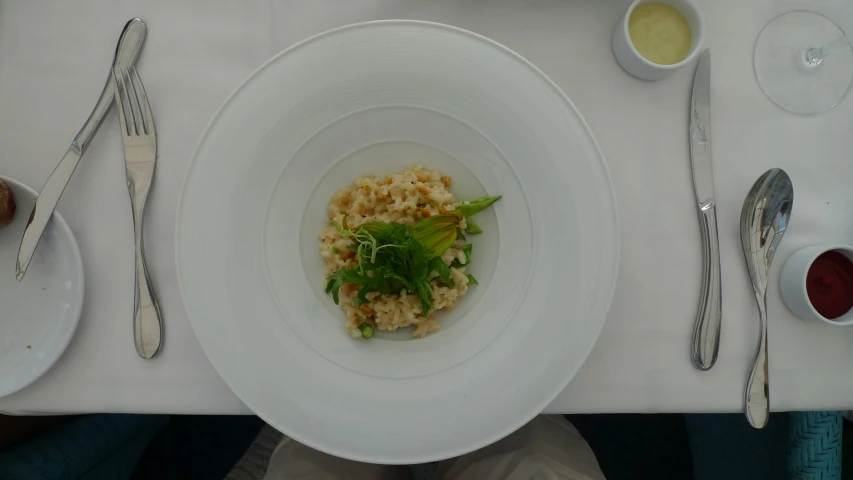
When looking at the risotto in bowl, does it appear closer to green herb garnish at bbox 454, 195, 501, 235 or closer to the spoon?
green herb garnish at bbox 454, 195, 501, 235

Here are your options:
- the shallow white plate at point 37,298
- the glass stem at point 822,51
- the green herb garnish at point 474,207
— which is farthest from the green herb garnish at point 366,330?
the glass stem at point 822,51

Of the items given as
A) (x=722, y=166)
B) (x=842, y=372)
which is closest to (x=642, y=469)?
(x=842, y=372)

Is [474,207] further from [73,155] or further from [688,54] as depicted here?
[73,155]

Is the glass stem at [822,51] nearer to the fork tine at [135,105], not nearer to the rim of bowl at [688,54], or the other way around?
the rim of bowl at [688,54]

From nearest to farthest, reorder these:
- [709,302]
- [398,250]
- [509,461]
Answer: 1. [398,250]
2. [709,302]
3. [509,461]

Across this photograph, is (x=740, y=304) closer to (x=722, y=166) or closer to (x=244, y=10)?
(x=722, y=166)

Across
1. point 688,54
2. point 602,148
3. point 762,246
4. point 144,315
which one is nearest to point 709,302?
point 762,246

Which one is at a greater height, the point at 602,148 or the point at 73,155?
the point at 602,148
